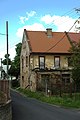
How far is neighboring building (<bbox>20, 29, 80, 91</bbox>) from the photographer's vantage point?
57.2m

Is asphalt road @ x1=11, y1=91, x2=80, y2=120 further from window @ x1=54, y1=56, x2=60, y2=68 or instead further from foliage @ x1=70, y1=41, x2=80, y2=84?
window @ x1=54, y1=56, x2=60, y2=68

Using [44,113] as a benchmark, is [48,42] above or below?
above

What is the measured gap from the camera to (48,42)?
63.3 metres

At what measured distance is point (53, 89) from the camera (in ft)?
164

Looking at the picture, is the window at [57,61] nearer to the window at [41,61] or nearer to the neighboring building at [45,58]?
the neighboring building at [45,58]

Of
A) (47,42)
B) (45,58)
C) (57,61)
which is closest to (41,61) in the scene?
(45,58)

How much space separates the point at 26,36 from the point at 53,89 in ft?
54.2

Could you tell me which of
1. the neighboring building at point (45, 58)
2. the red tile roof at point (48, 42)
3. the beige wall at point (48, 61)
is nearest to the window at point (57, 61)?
the neighboring building at point (45, 58)

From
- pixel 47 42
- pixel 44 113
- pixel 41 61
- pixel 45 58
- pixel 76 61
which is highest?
pixel 47 42

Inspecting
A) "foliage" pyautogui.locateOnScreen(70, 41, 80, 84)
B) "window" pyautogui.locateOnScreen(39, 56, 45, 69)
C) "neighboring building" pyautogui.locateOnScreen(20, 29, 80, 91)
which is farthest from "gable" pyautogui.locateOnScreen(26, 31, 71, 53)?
"foliage" pyautogui.locateOnScreen(70, 41, 80, 84)

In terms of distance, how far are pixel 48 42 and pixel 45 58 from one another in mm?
4069

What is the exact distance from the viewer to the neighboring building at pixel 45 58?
57.2 metres

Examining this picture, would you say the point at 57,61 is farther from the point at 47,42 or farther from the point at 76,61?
the point at 76,61

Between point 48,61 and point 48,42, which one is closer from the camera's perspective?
point 48,61
